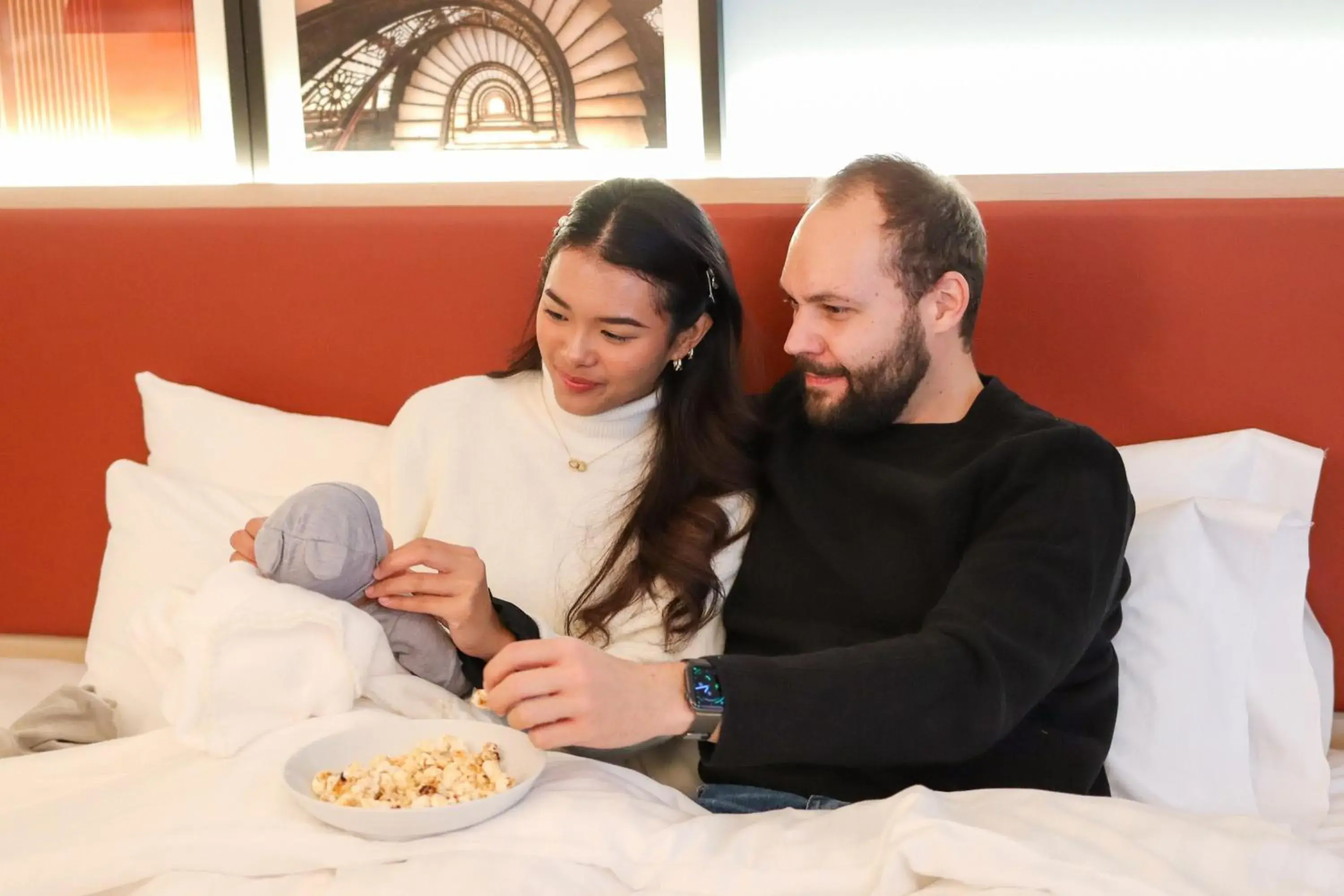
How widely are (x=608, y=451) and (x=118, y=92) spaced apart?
1223 millimetres

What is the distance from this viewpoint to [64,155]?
2.26 metres

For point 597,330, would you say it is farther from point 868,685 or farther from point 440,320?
point 868,685

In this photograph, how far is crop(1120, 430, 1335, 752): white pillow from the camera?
166 centimetres

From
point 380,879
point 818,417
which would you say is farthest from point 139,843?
point 818,417

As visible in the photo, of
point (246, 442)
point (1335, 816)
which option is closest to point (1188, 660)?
point (1335, 816)

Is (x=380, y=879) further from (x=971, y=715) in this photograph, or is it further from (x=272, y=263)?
(x=272, y=263)

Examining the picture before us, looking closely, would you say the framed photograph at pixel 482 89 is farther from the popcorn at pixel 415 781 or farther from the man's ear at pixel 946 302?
the popcorn at pixel 415 781

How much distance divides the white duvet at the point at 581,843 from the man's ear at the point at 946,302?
605 mm

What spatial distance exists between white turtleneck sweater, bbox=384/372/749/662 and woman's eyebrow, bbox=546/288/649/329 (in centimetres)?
14

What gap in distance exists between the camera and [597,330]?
1.59 m

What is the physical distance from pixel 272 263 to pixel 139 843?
3.54ft

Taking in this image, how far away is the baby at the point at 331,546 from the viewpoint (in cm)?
133

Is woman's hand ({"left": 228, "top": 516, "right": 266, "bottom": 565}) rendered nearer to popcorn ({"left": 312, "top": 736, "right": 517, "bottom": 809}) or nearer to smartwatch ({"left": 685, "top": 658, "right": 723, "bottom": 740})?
popcorn ({"left": 312, "top": 736, "right": 517, "bottom": 809})

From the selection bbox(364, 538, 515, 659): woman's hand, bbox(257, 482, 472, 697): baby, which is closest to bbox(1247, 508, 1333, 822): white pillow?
bbox(364, 538, 515, 659): woman's hand
